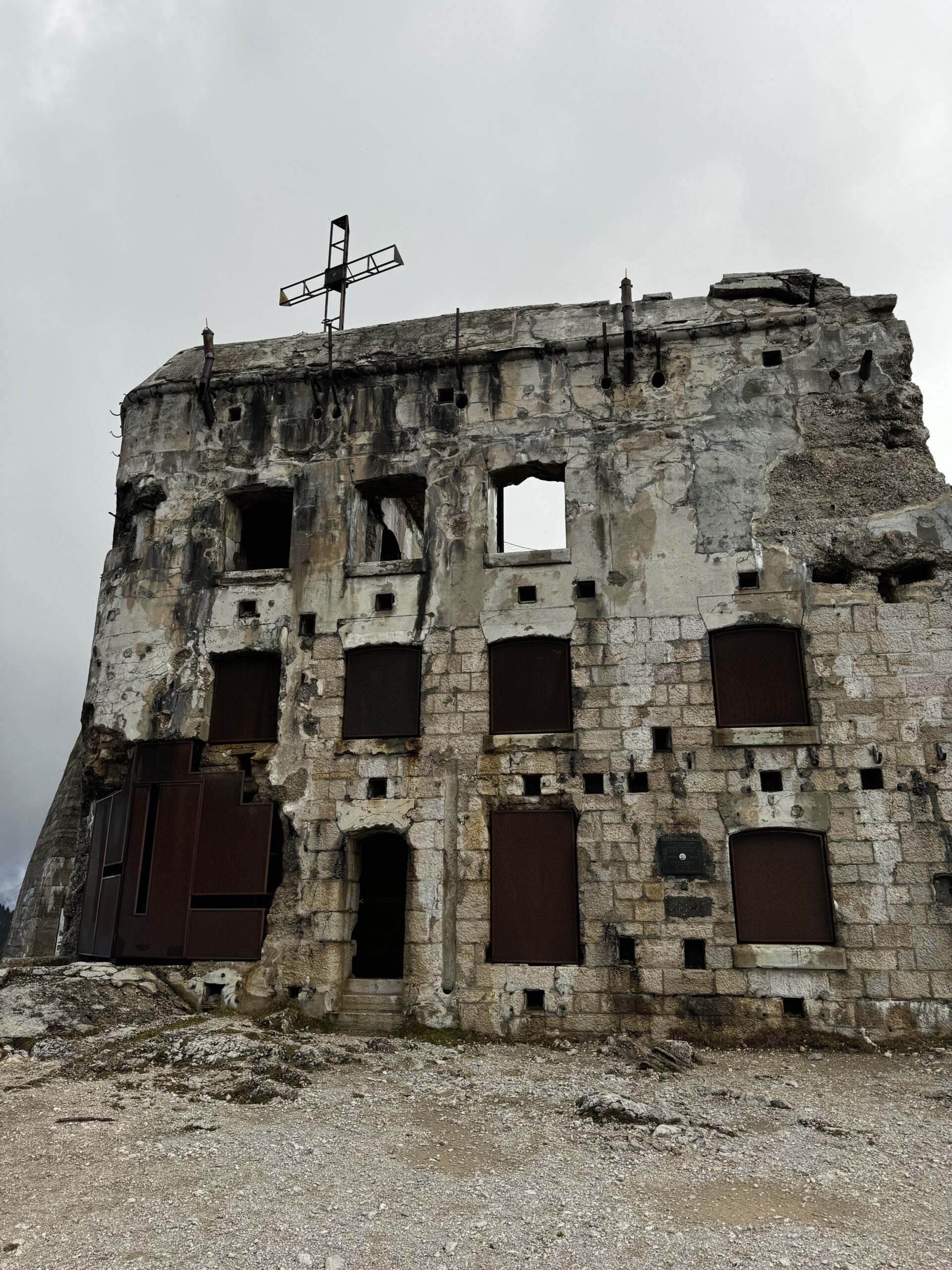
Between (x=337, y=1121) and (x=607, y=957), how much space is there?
4.13 metres

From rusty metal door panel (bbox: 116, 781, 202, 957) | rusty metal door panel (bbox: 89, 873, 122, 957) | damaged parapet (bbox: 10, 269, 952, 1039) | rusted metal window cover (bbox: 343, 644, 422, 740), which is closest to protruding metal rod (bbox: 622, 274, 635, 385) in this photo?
damaged parapet (bbox: 10, 269, 952, 1039)

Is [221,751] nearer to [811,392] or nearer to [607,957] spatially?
[607,957]

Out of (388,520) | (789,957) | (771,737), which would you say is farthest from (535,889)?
(388,520)

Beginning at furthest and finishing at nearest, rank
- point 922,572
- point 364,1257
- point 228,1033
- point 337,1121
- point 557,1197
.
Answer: point 922,572 < point 228,1033 < point 337,1121 < point 557,1197 < point 364,1257

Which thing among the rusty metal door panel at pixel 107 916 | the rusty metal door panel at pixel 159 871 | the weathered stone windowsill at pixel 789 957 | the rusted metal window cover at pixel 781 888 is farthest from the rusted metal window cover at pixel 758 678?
the rusty metal door panel at pixel 107 916

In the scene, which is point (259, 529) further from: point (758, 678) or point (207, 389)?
point (758, 678)

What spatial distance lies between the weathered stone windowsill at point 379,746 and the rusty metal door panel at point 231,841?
4.08 ft

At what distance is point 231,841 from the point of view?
12320mm

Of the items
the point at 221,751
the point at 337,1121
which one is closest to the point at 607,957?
the point at 337,1121

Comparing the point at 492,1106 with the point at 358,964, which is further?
the point at 358,964

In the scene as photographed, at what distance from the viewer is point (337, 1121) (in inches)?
313

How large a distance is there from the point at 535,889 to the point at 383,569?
16.1 ft

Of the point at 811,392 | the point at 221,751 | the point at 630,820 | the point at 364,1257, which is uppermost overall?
the point at 811,392

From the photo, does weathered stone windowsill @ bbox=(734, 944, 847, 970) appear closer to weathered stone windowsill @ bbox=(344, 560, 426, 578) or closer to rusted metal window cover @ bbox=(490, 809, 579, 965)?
rusted metal window cover @ bbox=(490, 809, 579, 965)
